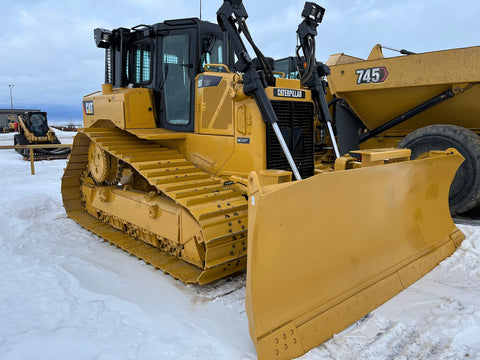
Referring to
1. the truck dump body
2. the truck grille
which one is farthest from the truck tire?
the truck grille

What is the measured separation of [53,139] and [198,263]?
17.1 meters

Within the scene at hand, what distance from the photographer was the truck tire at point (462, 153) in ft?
18.4

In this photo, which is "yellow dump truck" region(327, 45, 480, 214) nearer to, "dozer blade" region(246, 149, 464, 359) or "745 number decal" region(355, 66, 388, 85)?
"745 number decal" region(355, 66, 388, 85)

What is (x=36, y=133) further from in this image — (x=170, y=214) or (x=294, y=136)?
(x=294, y=136)

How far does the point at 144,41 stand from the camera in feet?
16.4

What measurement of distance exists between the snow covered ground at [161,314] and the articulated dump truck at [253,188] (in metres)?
0.19

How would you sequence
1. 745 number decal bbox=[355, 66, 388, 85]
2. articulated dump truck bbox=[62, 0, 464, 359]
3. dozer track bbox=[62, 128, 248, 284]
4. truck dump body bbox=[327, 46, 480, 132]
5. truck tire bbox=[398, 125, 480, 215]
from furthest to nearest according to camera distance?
745 number decal bbox=[355, 66, 388, 85], truck dump body bbox=[327, 46, 480, 132], truck tire bbox=[398, 125, 480, 215], dozer track bbox=[62, 128, 248, 284], articulated dump truck bbox=[62, 0, 464, 359]

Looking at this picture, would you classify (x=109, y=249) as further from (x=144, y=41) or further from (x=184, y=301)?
(x=144, y=41)

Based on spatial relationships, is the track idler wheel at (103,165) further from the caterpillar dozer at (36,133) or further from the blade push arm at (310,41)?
the caterpillar dozer at (36,133)

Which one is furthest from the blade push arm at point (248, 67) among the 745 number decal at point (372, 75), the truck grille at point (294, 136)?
the 745 number decal at point (372, 75)

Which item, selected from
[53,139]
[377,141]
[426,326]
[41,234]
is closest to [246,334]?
[426,326]

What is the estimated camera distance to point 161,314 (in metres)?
3.17

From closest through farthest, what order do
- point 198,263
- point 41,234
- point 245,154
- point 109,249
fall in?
point 198,263 → point 245,154 → point 109,249 → point 41,234

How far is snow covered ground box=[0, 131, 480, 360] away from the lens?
2596mm
